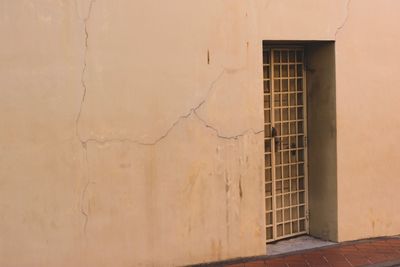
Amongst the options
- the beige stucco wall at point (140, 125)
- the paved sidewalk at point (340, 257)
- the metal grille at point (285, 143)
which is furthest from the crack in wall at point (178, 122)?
the paved sidewalk at point (340, 257)

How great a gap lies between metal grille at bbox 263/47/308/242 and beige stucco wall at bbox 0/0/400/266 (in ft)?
1.61

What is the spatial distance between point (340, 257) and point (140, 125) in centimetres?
276

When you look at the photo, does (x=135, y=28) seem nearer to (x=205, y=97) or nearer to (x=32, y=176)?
(x=205, y=97)

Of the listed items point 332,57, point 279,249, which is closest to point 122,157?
point 279,249

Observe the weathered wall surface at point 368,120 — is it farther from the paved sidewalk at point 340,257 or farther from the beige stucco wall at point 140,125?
the paved sidewalk at point 340,257

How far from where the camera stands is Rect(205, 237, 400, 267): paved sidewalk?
724cm

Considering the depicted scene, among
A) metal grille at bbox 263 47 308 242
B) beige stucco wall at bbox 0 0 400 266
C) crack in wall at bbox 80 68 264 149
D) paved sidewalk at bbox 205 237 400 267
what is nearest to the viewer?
beige stucco wall at bbox 0 0 400 266

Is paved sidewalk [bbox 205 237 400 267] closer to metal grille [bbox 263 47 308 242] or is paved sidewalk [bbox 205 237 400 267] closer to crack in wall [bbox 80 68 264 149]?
metal grille [bbox 263 47 308 242]

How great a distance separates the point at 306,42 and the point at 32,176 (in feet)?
12.1

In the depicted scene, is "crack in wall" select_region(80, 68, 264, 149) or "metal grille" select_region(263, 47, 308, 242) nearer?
"crack in wall" select_region(80, 68, 264, 149)

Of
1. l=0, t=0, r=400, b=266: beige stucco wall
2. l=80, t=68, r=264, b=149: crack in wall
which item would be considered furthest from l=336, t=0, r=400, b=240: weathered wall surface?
l=80, t=68, r=264, b=149: crack in wall

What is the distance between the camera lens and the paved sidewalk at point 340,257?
7242mm

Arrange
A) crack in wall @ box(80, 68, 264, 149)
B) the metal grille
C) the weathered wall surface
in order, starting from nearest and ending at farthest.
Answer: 1. crack in wall @ box(80, 68, 264, 149)
2. the metal grille
3. the weathered wall surface

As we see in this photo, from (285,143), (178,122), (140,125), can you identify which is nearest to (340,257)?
(285,143)
